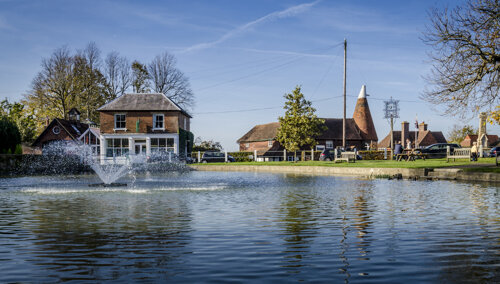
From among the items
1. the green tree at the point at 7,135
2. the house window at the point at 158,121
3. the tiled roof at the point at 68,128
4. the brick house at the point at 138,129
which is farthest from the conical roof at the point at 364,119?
the green tree at the point at 7,135

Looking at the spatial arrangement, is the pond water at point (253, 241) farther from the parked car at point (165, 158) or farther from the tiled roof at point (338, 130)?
the tiled roof at point (338, 130)

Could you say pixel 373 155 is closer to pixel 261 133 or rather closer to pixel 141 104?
pixel 141 104

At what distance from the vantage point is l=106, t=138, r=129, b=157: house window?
47.9m

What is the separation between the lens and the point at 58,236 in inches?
297

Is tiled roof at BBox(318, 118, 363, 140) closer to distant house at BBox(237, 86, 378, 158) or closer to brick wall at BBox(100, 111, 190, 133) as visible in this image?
distant house at BBox(237, 86, 378, 158)

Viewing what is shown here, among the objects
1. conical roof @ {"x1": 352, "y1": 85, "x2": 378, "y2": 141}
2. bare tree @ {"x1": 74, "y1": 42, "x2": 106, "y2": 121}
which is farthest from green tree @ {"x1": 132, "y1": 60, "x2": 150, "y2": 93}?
conical roof @ {"x1": 352, "y1": 85, "x2": 378, "y2": 141}

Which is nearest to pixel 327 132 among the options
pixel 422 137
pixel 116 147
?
pixel 422 137

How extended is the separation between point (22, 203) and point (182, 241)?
7.87 meters

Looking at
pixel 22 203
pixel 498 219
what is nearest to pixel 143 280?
pixel 498 219

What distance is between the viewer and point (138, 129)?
47.7 metres

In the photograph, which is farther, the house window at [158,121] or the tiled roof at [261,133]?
the tiled roof at [261,133]

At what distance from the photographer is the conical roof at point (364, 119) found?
70.6 metres

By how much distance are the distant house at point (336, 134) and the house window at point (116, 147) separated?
25263 mm

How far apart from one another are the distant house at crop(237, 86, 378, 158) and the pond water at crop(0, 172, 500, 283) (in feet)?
183
